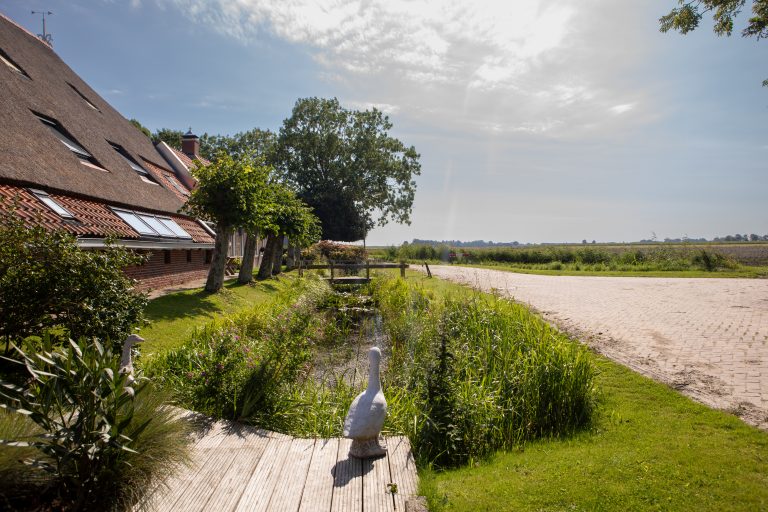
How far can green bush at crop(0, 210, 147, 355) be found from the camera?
15.9 feet

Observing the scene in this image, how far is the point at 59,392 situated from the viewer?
8.83 feet

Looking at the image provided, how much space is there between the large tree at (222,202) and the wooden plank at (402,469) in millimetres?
10297

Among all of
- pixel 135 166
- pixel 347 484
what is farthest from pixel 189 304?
pixel 347 484

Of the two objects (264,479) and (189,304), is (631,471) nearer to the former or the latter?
(264,479)

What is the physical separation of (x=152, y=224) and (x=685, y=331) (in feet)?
47.3

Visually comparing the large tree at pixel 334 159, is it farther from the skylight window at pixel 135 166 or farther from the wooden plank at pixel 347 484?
the wooden plank at pixel 347 484

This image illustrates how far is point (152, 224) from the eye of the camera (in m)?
13.2

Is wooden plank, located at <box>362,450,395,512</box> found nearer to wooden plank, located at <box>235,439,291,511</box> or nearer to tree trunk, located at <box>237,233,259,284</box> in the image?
wooden plank, located at <box>235,439,291,511</box>

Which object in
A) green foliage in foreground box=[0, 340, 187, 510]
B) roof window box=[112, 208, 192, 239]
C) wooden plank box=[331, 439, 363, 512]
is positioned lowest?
wooden plank box=[331, 439, 363, 512]

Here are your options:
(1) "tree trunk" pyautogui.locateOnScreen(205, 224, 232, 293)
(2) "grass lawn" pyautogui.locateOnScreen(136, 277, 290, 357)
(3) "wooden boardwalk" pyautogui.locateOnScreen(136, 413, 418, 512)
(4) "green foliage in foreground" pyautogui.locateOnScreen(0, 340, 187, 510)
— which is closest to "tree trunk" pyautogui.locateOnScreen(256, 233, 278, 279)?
(2) "grass lawn" pyautogui.locateOnScreen(136, 277, 290, 357)

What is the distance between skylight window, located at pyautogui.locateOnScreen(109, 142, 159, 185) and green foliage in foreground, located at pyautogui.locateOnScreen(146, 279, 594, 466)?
36.3 ft

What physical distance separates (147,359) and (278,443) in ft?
10.9

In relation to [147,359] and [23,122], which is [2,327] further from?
[23,122]

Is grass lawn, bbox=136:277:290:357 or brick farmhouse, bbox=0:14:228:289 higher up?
brick farmhouse, bbox=0:14:228:289
